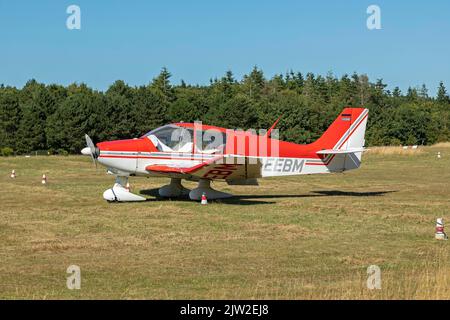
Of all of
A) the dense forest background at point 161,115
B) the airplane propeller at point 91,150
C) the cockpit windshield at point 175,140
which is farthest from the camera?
the dense forest background at point 161,115

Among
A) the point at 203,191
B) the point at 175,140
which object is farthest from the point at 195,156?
the point at 203,191

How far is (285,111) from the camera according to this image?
76938 mm

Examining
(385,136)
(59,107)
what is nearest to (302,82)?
(385,136)

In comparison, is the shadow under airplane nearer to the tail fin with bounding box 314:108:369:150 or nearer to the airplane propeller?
the tail fin with bounding box 314:108:369:150

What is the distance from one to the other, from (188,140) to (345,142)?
5037 mm

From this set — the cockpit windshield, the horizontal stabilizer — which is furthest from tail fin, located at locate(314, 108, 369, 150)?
the cockpit windshield

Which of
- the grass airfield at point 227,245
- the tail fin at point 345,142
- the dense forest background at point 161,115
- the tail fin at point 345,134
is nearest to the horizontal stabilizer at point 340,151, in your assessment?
the tail fin at point 345,142

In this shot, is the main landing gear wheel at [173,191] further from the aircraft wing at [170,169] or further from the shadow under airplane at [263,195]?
the aircraft wing at [170,169]

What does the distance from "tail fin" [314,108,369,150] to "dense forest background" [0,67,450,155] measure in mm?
46396

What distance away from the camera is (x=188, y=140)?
17.6 m

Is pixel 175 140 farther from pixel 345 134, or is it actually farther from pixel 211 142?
pixel 345 134

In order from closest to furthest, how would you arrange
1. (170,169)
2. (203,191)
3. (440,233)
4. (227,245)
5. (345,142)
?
(227,245), (440,233), (170,169), (203,191), (345,142)

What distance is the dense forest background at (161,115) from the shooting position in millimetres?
63844
